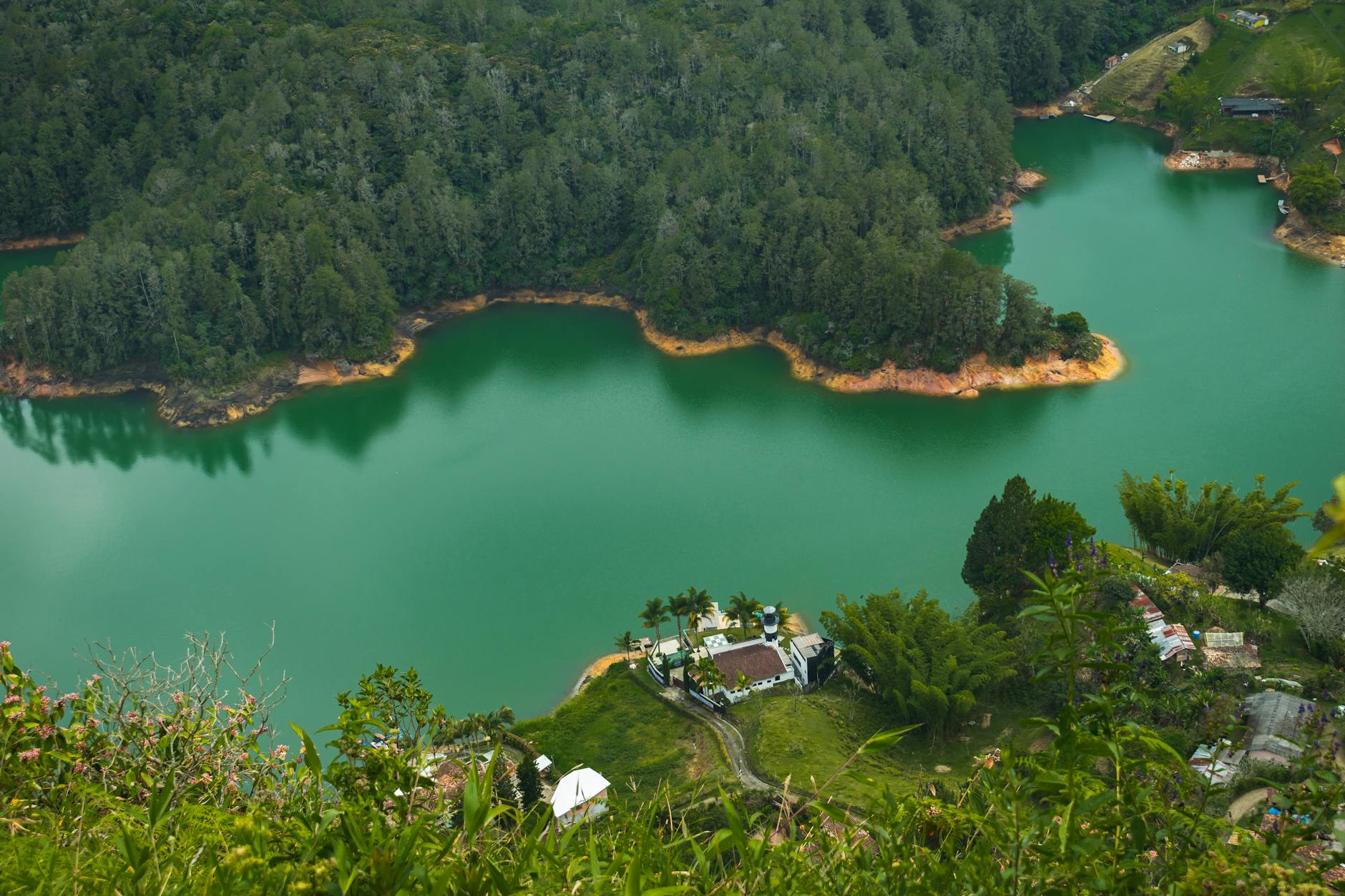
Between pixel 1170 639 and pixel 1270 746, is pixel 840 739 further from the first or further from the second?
pixel 1270 746

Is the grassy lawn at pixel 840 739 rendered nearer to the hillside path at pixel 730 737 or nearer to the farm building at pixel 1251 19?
the hillside path at pixel 730 737

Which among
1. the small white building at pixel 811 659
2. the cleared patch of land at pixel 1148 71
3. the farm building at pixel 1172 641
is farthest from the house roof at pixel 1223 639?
the cleared patch of land at pixel 1148 71

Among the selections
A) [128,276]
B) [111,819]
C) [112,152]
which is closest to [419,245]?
[128,276]

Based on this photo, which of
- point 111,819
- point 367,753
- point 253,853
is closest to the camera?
point 253,853

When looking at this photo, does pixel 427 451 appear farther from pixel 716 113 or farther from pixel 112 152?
pixel 112 152

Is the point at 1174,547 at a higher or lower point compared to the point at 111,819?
lower

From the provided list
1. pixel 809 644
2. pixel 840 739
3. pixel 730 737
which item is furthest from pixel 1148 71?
pixel 730 737
